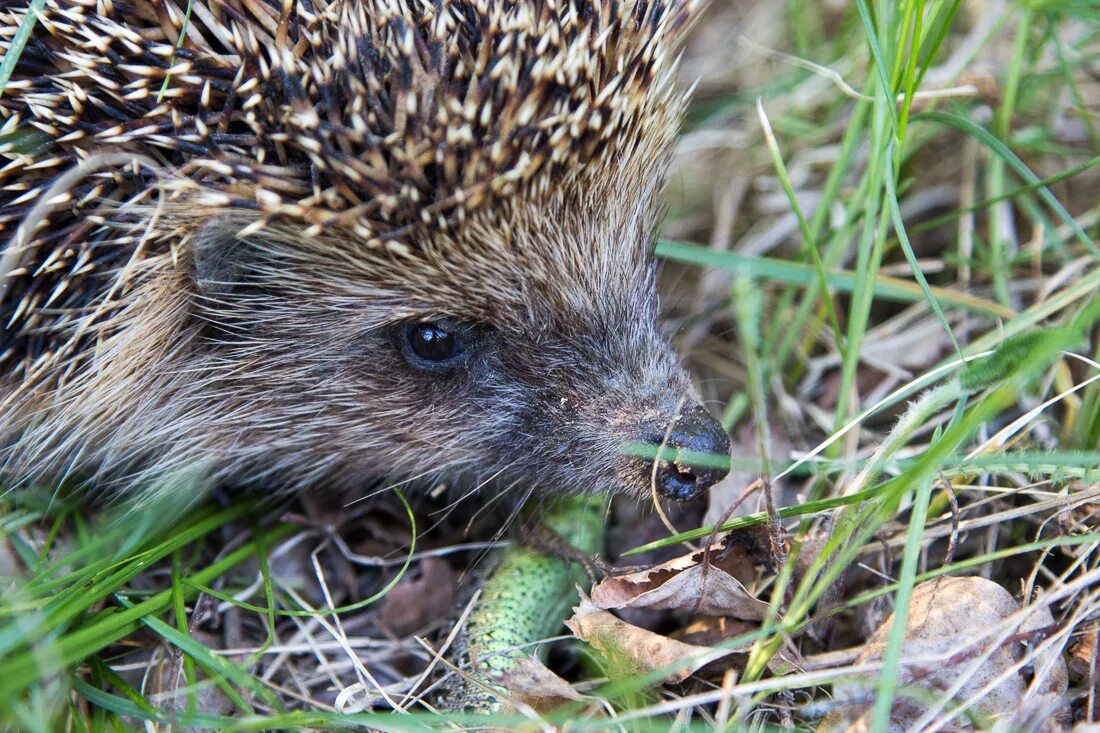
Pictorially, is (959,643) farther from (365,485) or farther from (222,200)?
(222,200)

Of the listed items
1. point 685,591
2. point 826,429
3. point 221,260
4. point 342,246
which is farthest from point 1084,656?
point 221,260

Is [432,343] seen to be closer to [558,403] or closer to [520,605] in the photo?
[558,403]

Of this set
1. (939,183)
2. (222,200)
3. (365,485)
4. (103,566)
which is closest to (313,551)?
(365,485)

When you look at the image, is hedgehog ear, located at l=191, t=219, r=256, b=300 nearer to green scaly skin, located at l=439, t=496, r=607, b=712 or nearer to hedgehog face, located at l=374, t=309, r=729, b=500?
hedgehog face, located at l=374, t=309, r=729, b=500

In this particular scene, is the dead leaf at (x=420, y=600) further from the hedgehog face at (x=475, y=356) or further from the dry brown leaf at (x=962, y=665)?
the dry brown leaf at (x=962, y=665)

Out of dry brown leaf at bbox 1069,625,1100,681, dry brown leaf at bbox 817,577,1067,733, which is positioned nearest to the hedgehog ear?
dry brown leaf at bbox 817,577,1067,733
